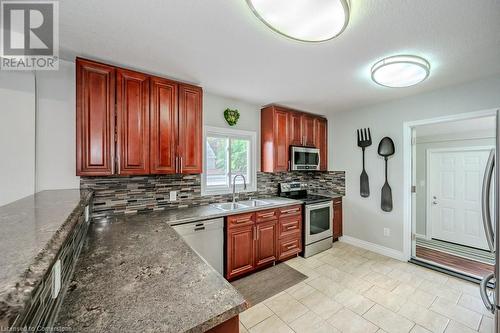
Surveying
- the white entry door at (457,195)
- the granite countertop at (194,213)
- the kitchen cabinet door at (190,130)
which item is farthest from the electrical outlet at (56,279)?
the white entry door at (457,195)

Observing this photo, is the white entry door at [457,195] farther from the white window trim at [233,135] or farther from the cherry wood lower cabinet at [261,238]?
the white window trim at [233,135]

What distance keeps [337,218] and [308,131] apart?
5.65 ft

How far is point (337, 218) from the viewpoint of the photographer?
390 cm

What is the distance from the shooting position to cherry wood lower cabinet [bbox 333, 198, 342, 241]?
3855 millimetres

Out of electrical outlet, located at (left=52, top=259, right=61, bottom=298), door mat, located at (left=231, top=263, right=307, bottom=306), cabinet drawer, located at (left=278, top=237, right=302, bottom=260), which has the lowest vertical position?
door mat, located at (left=231, top=263, right=307, bottom=306)

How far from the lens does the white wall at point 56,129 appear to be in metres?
1.95

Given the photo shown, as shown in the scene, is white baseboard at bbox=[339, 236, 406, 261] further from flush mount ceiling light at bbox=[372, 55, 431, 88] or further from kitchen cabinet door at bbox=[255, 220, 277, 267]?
flush mount ceiling light at bbox=[372, 55, 431, 88]

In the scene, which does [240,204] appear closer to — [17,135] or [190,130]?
[190,130]

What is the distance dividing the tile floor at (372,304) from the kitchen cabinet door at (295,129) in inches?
78.0

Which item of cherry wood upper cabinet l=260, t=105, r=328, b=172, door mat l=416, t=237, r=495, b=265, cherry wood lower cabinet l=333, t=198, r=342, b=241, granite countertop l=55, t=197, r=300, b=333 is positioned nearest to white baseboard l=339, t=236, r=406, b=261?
cherry wood lower cabinet l=333, t=198, r=342, b=241

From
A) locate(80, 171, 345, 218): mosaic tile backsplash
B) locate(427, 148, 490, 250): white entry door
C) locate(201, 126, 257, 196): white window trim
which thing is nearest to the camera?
locate(80, 171, 345, 218): mosaic tile backsplash

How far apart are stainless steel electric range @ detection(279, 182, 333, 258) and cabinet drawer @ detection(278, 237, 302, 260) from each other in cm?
13

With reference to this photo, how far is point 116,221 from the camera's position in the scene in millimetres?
2098

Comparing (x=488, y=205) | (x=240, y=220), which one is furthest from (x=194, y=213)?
(x=488, y=205)
